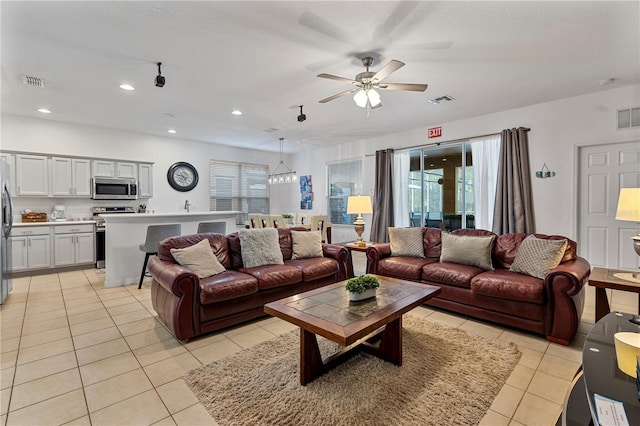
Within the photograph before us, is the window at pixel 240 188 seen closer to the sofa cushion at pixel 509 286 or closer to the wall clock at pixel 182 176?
the wall clock at pixel 182 176

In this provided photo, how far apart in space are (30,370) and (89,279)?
120 inches

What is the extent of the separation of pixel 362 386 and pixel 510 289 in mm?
1732

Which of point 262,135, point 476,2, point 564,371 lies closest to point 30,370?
point 564,371

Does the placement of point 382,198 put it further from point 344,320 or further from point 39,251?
point 39,251

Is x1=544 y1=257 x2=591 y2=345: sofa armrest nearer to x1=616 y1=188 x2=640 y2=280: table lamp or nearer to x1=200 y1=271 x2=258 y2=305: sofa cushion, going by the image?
x1=616 y1=188 x2=640 y2=280: table lamp

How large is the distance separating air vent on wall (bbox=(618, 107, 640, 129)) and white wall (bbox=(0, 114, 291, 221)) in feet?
24.7

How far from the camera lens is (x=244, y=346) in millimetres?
2582

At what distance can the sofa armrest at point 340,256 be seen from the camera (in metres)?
4.00

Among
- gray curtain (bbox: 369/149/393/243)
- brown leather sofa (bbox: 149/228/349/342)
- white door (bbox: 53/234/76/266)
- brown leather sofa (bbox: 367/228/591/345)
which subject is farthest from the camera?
gray curtain (bbox: 369/149/393/243)

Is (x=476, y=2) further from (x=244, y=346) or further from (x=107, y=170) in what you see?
(x=107, y=170)

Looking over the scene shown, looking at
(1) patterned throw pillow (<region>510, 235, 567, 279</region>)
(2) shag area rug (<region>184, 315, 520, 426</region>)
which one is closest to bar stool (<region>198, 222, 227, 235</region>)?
(2) shag area rug (<region>184, 315, 520, 426</region>)

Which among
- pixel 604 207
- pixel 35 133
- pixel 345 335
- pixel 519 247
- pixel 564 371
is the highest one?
pixel 35 133

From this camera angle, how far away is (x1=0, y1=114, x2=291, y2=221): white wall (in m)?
5.30

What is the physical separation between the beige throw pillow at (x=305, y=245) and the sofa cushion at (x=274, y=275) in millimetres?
514
